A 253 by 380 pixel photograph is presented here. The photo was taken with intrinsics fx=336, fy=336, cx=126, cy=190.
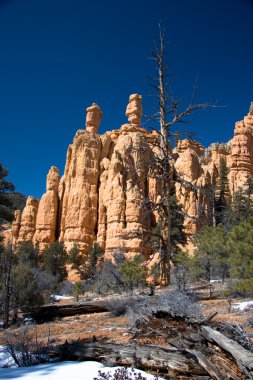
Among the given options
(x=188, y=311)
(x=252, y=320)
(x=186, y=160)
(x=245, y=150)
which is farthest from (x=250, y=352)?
(x=245, y=150)

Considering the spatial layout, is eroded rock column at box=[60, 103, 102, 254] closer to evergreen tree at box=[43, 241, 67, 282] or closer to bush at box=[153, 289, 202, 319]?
evergreen tree at box=[43, 241, 67, 282]

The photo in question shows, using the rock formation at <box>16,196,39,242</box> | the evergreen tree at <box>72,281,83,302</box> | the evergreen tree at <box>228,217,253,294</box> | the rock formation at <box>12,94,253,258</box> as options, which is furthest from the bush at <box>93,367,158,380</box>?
the rock formation at <box>16,196,39,242</box>

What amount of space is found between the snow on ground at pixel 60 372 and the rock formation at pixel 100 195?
3331 cm

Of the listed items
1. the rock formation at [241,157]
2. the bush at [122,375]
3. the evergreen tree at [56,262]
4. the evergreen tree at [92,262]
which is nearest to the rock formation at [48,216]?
the evergreen tree at [56,262]

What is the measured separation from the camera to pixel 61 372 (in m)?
3.84

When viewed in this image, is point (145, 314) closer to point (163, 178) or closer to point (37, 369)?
point (37, 369)

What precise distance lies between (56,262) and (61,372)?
31.9 m

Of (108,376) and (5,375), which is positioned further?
(5,375)

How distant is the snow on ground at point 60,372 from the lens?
3686 millimetres

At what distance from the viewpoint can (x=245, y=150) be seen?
55062mm

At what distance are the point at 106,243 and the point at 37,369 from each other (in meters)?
35.9

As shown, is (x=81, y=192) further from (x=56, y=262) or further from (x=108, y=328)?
(x=108, y=328)

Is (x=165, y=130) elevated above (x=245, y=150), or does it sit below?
below

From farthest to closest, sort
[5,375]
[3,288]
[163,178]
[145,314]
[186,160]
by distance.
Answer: [186,160], [3,288], [163,178], [145,314], [5,375]
